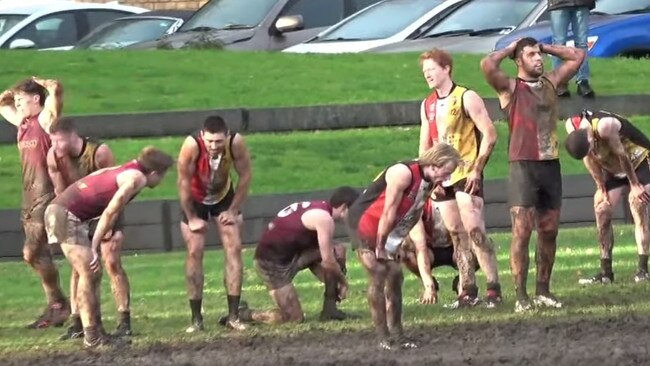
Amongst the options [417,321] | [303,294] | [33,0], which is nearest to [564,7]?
[303,294]

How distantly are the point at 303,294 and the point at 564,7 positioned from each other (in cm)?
615

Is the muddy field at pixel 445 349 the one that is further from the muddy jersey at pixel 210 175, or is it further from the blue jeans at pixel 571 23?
the blue jeans at pixel 571 23

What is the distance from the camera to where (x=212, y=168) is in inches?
445

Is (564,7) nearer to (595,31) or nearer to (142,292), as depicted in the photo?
(595,31)

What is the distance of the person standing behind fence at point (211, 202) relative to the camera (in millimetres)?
11203

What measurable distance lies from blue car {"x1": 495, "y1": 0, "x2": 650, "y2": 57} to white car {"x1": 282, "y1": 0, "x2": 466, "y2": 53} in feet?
7.41

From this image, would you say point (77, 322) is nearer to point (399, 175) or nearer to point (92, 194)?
point (92, 194)

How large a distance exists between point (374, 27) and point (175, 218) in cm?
775

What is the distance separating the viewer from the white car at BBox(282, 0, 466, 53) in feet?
75.9

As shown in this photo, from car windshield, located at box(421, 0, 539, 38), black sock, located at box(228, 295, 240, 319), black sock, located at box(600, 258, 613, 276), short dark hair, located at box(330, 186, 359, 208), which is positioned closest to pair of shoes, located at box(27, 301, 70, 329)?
black sock, located at box(228, 295, 240, 319)

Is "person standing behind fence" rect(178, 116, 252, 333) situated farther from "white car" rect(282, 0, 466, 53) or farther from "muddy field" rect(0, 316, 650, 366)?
"white car" rect(282, 0, 466, 53)

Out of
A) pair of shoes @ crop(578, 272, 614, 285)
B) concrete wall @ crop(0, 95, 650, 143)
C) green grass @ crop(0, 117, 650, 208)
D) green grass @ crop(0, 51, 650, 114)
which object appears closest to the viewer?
pair of shoes @ crop(578, 272, 614, 285)

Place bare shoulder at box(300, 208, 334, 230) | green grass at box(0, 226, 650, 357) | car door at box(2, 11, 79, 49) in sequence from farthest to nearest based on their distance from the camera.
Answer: car door at box(2, 11, 79, 49)
bare shoulder at box(300, 208, 334, 230)
green grass at box(0, 226, 650, 357)

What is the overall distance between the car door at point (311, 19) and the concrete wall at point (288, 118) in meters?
3.44
